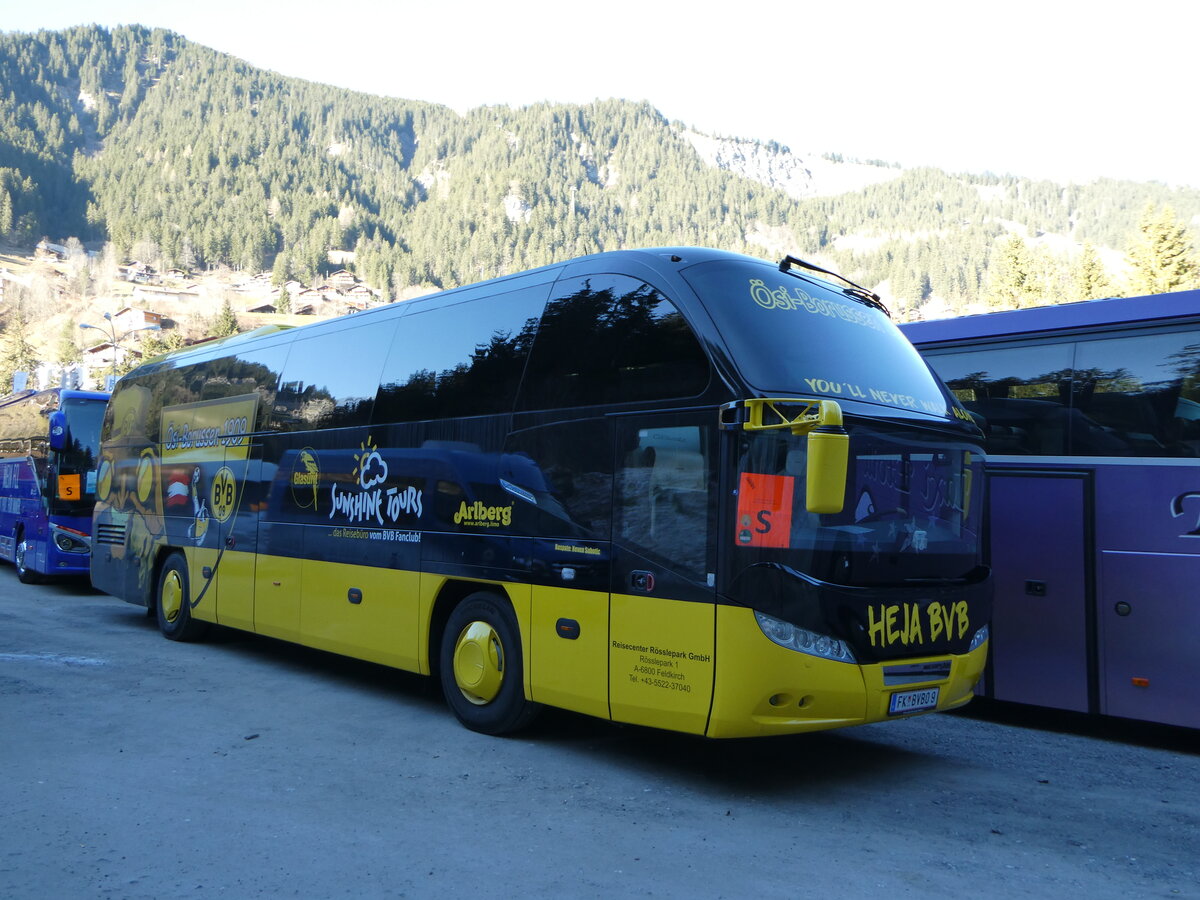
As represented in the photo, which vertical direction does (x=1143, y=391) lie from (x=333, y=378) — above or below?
below

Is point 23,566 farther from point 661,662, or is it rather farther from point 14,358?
point 14,358

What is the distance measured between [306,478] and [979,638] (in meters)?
6.07

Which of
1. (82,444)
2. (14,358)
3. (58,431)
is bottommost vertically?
(82,444)

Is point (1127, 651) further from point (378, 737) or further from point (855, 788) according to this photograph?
point (378, 737)

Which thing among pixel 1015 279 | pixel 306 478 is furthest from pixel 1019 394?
pixel 1015 279

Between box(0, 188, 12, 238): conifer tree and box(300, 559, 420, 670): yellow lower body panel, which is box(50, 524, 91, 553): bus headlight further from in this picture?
box(0, 188, 12, 238): conifer tree

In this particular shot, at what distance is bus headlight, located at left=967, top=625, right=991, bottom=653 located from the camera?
263 inches

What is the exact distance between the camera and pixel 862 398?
20.5 ft

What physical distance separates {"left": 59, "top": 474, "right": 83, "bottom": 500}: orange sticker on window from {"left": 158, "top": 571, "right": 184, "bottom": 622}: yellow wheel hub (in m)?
6.48

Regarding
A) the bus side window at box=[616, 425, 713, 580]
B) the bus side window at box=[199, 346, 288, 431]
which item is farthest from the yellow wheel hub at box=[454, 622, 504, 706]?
the bus side window at box=[199, 346, 288, 431]

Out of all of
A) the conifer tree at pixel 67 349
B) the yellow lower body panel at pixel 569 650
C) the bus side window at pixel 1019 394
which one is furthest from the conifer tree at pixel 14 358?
the bus side window at pixel 1019 394

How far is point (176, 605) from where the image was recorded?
39.6 ft

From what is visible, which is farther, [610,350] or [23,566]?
[23,566]

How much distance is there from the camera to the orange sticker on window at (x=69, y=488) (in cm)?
1773
